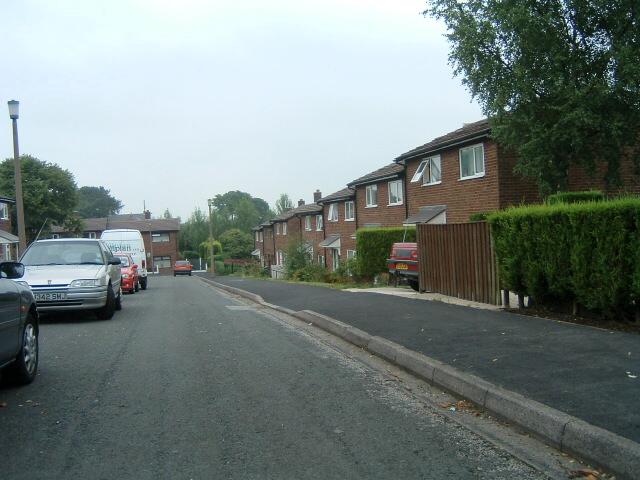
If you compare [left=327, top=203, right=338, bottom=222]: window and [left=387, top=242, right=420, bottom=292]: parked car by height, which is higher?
[left=327, top=203, right=338, bottom=222]: window

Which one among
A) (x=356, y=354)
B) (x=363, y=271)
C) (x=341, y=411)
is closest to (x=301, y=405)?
(x=341, y=411)

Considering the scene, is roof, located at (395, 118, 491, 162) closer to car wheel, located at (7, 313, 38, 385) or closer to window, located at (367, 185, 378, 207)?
window, located at (367, 185, 378, 207)

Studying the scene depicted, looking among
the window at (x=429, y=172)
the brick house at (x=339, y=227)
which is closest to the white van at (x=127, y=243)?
the brick house at (x=339, y=227)

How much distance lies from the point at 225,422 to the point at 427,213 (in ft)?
66.4

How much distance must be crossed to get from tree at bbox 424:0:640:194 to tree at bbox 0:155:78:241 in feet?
139

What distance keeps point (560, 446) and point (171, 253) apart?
272ft

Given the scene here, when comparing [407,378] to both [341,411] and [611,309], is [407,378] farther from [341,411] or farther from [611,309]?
[611,309]

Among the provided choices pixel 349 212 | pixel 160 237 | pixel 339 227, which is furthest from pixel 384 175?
pixel 160 237

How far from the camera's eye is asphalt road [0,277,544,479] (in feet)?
14.3

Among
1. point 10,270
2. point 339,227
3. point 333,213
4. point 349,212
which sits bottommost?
point 10,270

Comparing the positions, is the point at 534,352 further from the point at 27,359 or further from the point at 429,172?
the point at 429,172

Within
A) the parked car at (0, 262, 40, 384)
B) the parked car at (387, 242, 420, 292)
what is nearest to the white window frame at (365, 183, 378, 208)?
the parked car at (387, 242, 420, 292)

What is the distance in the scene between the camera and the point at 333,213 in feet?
137

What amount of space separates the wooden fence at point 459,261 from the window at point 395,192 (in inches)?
510
